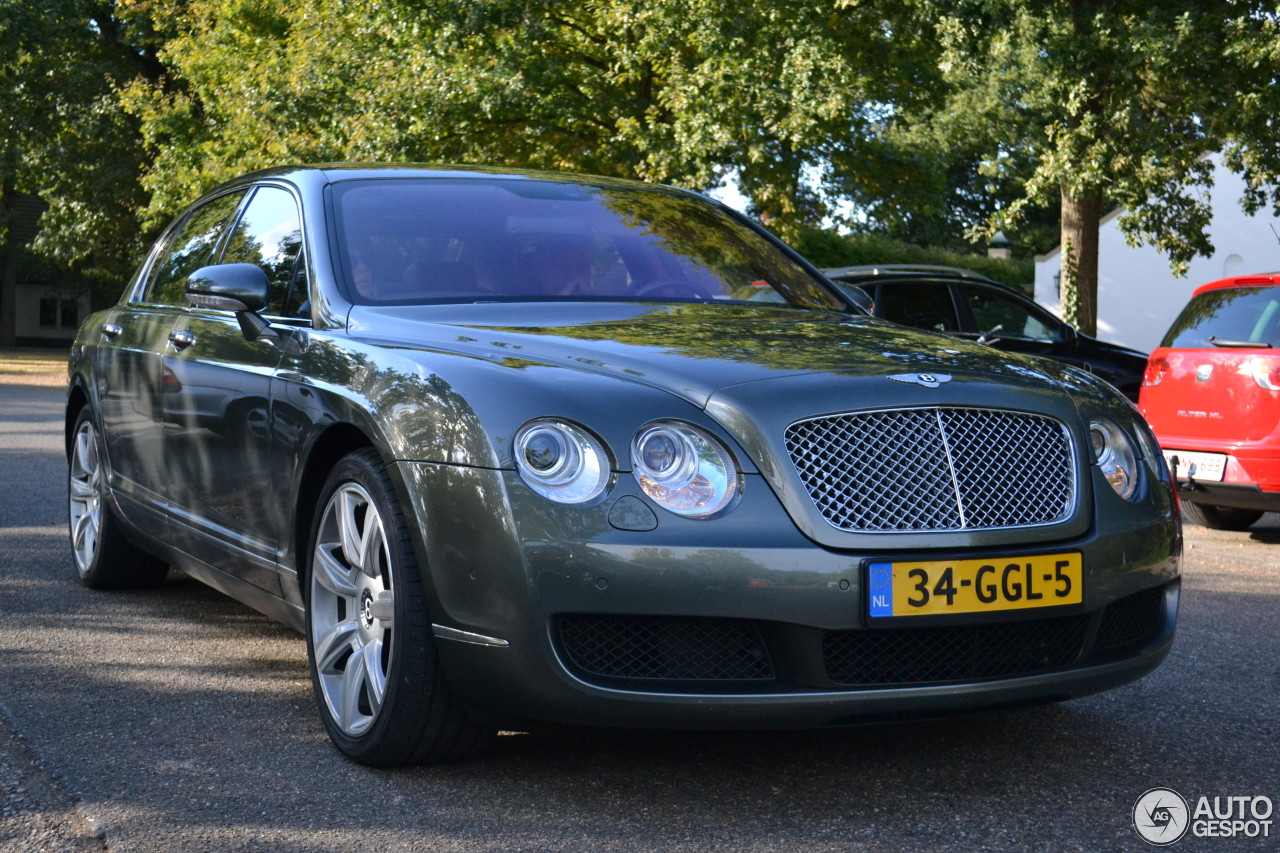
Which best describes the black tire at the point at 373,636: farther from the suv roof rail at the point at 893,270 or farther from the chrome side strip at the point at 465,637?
the suv roof rail at the point at 893,270

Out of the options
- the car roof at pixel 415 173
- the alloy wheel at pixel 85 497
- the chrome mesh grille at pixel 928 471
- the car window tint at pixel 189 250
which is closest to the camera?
the chrome mesh grille at pixel 928 471

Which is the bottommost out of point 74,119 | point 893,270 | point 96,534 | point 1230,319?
point 96,534

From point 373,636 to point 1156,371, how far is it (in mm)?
6625

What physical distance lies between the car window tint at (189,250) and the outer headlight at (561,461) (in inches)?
100

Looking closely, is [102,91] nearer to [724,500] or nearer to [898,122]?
[898,122]

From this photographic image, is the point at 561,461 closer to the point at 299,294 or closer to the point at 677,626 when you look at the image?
the point at 677,626

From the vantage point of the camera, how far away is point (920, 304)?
12.5 metres

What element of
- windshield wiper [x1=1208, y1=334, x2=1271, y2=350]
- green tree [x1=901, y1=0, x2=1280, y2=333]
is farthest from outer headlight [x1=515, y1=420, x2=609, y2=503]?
green tree [x1=901, y1=0, x2=1280, y2=333]

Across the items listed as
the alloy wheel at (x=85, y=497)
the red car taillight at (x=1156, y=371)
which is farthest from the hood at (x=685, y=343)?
the red car taillight at (x=1156, y=371)

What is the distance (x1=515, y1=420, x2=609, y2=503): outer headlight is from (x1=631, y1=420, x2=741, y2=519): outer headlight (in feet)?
0.28

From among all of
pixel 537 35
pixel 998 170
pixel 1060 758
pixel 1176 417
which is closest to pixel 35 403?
pixel 537 35

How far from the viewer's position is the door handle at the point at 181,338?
5047mm

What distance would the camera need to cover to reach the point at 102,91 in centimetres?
3538

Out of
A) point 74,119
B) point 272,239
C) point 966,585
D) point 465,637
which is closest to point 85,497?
point 272,239
